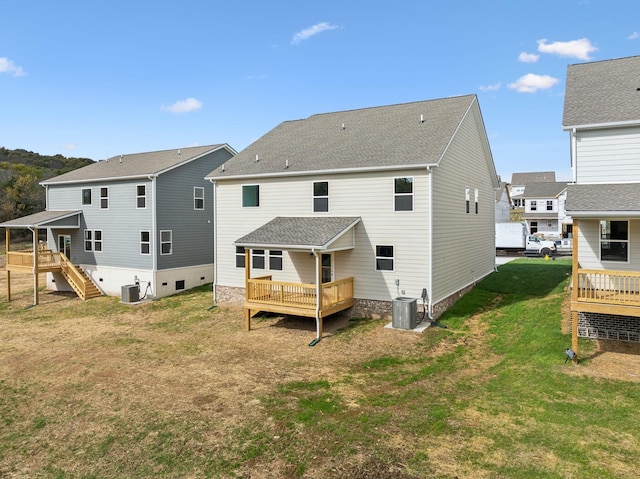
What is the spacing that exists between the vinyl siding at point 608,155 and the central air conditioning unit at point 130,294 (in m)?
20.7

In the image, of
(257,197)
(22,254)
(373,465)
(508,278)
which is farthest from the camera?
(22,254)

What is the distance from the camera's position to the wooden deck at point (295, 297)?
14734 mm

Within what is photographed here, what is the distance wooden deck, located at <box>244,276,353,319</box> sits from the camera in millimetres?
14734

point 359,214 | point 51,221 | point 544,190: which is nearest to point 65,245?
point 51,221

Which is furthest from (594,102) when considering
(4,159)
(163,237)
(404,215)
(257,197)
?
(4,159)

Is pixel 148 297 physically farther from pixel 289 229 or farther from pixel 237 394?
pixel 237 394

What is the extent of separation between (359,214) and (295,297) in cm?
410

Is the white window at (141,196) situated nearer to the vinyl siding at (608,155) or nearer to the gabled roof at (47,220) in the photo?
the gabled roof at (47,220)

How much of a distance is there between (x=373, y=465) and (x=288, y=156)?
14426mm

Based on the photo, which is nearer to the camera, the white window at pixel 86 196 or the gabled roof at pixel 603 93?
the gabled roof at pixel 603 93

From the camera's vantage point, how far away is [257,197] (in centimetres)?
1878

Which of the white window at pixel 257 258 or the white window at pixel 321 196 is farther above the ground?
the white window at pixel 321 196

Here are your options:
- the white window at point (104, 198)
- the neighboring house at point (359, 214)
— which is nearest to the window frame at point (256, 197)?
the neighboring house at point (359, 214)

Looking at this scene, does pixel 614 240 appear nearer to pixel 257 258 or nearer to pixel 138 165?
pixel 257 258
